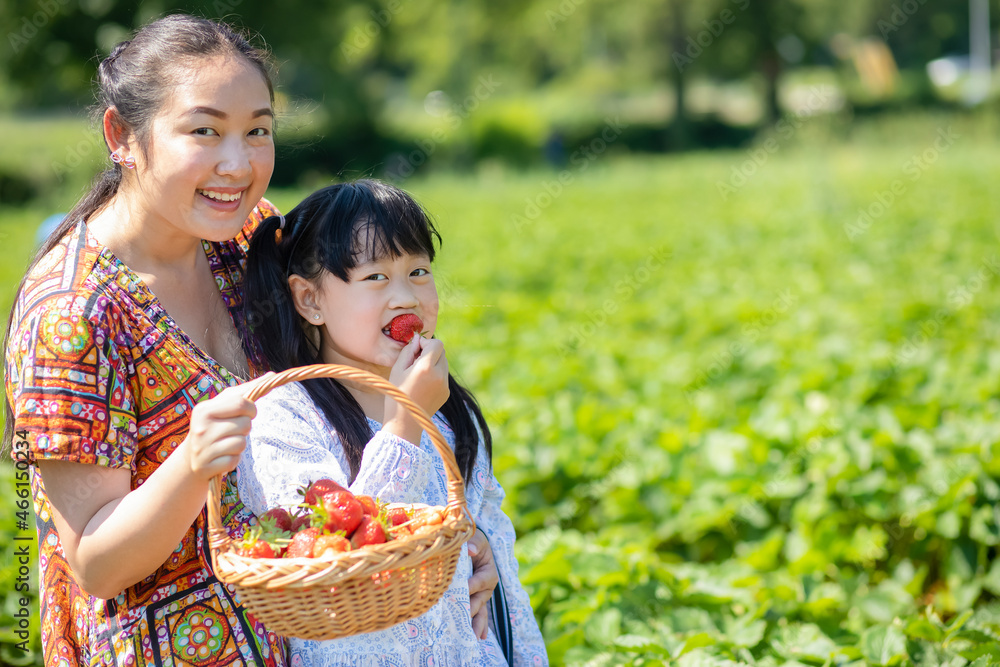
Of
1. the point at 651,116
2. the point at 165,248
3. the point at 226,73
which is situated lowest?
the point at 651,116

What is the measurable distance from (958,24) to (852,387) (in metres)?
58.1

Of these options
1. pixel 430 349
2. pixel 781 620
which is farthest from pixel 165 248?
pixel 781 620

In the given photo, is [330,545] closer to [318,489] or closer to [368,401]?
[318,489]

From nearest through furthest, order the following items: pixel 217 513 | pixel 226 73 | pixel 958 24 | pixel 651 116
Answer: pixel 217 513 < pixel 226 73 < pixel 651 116 < pixel 958 24

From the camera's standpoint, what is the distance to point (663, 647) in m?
2.53

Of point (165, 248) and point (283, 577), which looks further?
point (165, 248)

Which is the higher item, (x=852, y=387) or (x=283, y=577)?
(x=283, y=577)

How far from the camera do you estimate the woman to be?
4.77 feet

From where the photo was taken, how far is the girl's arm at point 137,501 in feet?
4.55

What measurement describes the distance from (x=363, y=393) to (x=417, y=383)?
289 millimetres

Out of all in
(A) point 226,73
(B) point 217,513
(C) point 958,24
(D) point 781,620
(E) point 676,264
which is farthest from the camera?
(C) point 958,24

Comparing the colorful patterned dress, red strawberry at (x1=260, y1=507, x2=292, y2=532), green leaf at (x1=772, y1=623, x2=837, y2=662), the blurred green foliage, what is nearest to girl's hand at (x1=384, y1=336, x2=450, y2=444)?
red strawberry at (x1=260, y1=507, x2=292, y2=532)

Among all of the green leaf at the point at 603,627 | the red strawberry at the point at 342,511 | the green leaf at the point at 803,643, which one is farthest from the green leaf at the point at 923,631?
the red strawberry at the point at 342,511

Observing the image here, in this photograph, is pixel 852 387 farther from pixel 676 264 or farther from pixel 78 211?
pixel 676 264
